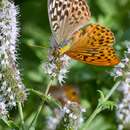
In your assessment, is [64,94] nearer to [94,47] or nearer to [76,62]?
[94,47]

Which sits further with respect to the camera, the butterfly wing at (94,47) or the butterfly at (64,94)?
the butterfly at (64,94)

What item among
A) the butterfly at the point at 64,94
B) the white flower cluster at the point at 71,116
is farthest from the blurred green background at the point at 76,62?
the white flower cluster at the point at 71,116

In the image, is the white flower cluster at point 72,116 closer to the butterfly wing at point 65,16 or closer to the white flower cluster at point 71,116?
the white flower cluster at point 71,116

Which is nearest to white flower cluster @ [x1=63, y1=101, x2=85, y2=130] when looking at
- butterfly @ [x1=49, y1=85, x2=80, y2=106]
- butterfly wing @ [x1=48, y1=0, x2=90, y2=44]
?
butterfly wing @ [x1=48, y1=0, x2=90, y2=44]

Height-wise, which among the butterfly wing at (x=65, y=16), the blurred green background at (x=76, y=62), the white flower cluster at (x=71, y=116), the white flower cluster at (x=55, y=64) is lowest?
the blurred green background at (x=76, y=62)

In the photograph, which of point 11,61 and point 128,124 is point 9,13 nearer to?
point 11,61

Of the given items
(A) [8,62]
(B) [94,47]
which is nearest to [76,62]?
(B) [94,47]
